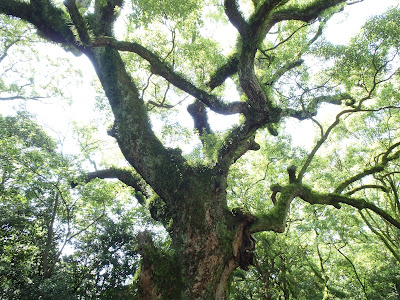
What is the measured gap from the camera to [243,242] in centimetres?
539

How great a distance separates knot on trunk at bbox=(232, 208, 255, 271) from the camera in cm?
522

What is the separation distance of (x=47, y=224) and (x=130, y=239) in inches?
102

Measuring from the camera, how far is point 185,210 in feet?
17.5

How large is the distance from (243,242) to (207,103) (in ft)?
11.9

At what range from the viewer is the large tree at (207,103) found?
4844 millimetres

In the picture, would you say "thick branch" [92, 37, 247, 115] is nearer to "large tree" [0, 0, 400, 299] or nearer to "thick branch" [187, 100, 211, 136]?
"large tree" [0, 0, 400, 299]

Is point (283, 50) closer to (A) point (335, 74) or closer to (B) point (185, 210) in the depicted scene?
(A) point (335, 74)

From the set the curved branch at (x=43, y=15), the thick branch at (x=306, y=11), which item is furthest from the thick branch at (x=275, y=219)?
the curved branch at (x=43, y=15)

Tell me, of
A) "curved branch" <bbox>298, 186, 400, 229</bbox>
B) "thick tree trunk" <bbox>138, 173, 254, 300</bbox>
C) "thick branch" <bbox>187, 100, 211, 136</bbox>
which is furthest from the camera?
"thick branch" <bbox>187, 100, 211, 136</bbox>

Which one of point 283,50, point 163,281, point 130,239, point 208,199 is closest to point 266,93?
point 283,50

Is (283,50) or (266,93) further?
(283,50)

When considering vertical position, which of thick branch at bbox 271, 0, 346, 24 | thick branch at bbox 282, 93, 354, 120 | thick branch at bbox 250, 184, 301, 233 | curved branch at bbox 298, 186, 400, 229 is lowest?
thick branch at bbox 250, 184, 301, 233

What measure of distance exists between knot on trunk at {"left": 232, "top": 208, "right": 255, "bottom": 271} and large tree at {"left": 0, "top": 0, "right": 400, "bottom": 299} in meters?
0.02

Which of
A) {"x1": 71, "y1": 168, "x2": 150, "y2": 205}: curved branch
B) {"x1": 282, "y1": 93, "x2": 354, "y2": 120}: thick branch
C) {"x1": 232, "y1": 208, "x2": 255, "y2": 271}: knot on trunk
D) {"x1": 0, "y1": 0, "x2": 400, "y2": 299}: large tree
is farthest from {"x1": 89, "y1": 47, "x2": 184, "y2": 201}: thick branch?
{"x1": 282, "y1": 93, "x2": 354, "y2": 120}: thick branch
